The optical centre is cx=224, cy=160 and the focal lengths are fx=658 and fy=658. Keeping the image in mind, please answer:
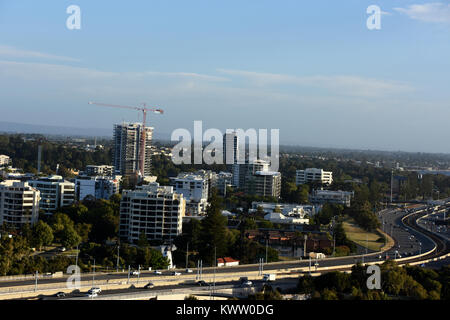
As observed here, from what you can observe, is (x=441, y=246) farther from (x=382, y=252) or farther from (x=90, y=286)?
(x=90, y=286)

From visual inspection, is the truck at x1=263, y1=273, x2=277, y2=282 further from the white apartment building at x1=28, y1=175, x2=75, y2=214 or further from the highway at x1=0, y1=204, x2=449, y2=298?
the white apartment building at x1=28, y1=175, x2=75, y2=214

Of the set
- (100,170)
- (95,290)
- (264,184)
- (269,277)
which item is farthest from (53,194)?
(100,170)

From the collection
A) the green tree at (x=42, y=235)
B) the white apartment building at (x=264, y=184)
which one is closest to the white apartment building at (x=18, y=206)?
the green tree at (x=42, y=235)

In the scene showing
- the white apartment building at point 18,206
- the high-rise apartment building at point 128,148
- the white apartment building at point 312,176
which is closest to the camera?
the white apartment building at point 18,206

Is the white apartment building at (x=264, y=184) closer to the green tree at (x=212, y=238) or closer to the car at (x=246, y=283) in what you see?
the green tree at (x=212, y=238)

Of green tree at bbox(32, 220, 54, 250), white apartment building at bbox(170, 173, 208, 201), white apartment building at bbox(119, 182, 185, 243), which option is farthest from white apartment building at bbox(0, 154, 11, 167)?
green tree at bbox(32, 220, 54, 250)
